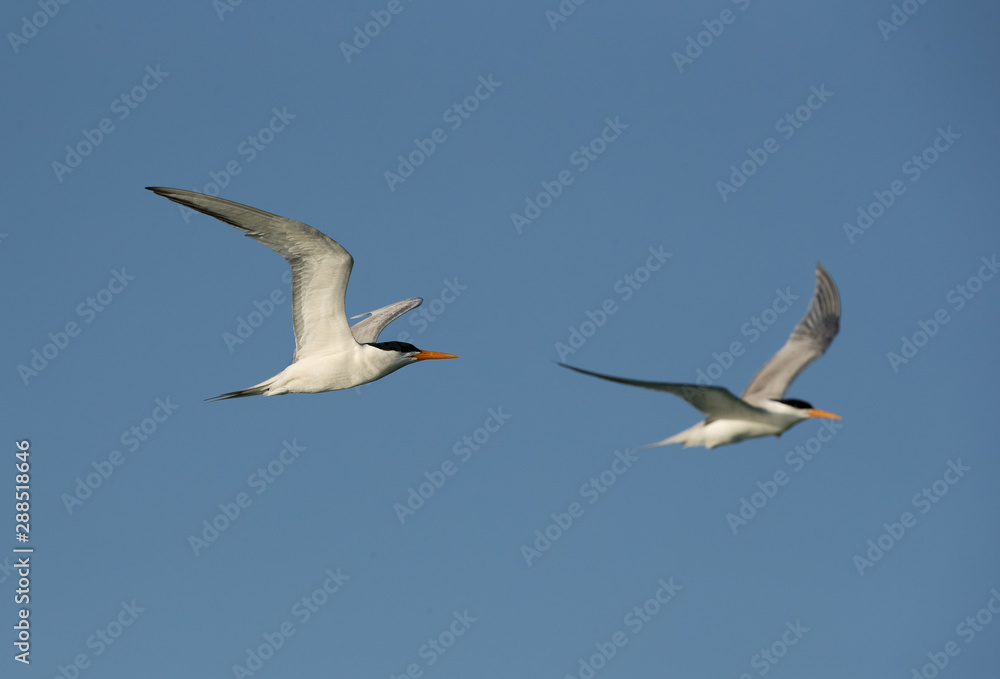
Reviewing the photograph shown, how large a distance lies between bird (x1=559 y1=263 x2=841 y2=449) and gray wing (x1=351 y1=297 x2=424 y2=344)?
562cm

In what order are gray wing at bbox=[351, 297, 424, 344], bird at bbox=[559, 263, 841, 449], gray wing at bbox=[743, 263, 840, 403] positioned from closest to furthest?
bird at bbox=[559, 263, 841, 449] < gray wing at bbox=[743, 263, 840, 403] < gray wing at bbox=[351, 297, 424, 344]

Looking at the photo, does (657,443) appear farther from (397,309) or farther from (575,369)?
(397,309)

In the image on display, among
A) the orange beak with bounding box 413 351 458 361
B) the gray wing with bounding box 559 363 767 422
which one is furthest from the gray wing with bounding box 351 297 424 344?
the gray wing with bounding box 559 363 767 422

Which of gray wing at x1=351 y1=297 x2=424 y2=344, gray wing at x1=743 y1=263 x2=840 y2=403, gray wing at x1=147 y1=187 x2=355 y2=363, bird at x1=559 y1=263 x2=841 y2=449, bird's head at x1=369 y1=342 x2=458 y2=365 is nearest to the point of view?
bird at x1=559 y1=263 x2=841 y2=449

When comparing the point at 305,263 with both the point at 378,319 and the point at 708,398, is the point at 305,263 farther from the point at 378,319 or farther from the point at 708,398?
the point at 708,398

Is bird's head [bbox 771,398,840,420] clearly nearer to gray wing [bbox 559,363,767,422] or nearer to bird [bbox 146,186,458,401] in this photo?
gray wing [bbox 559,363,767,422]

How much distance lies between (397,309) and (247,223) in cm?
542

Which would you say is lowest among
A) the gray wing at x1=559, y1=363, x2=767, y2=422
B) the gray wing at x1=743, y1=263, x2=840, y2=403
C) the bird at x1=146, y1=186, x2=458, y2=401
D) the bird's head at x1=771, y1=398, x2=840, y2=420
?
the bird at x1=146, y1=186, x2=458, y2=401

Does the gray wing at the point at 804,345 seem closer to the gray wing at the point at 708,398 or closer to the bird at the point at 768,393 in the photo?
the bird at the point at 768,393

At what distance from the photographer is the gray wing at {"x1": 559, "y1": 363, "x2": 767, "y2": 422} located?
987cm

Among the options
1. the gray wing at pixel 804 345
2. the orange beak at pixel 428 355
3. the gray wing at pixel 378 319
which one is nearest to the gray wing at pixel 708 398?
the gray wing at pixel 804 345

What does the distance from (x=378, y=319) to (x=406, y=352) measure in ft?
10.1

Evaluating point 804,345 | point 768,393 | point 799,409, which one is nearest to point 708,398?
point 799,409

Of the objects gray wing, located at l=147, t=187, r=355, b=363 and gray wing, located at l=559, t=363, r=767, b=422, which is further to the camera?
gray wing, located at l=147, t=187, r=355, b=363
